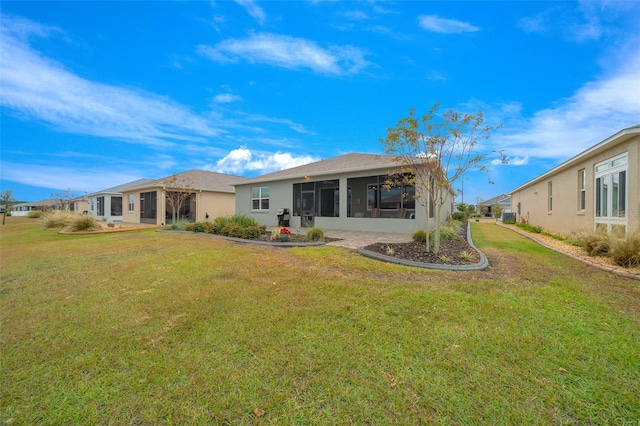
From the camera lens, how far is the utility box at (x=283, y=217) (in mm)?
16688

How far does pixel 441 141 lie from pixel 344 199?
792cm

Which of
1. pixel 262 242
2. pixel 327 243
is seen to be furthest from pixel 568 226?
pixel 262 242

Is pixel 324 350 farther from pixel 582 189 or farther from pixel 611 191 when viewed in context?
pixel 582 189

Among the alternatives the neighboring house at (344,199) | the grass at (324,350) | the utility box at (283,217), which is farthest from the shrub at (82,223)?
the grass at (324,350)

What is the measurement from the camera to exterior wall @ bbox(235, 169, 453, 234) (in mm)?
12442

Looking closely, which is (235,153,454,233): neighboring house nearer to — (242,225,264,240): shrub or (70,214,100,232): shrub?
(242,225,264,240): shrub

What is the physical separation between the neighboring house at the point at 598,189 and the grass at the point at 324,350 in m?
4.93

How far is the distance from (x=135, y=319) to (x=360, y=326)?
9.38ft

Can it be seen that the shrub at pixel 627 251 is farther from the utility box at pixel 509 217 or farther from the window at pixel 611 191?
the utility box at pixel 509 217

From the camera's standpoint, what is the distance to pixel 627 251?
576 cm

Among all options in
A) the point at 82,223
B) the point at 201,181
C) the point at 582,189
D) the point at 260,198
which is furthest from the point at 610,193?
the point at 201,181

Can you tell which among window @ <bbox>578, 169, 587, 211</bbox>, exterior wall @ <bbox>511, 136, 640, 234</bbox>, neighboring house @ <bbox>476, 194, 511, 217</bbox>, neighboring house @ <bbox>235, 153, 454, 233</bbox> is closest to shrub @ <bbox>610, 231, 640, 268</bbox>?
exterior wall @ <bbox>511, 136, 640, 234</bbox>

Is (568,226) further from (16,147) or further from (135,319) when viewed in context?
(16,147)

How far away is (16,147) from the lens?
19.4m
